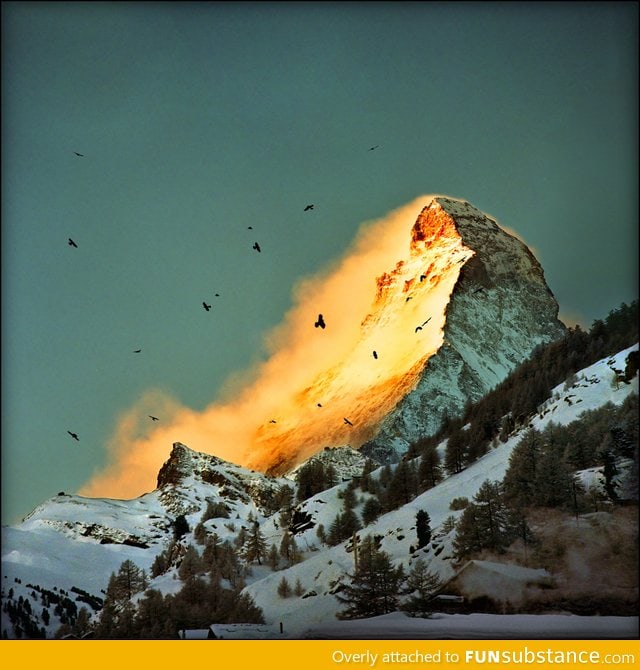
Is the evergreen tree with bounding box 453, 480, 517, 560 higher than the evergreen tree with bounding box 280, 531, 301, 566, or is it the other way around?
the evergreen tree with bounding box 280, 531, 301, 566

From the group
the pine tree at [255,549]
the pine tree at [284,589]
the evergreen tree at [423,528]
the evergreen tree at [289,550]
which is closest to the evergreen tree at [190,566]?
the pine tree at [255,549]

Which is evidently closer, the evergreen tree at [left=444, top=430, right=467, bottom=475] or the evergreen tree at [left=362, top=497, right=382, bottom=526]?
the evergreen tree at [left=362, top=497, right=382, bottom=526]

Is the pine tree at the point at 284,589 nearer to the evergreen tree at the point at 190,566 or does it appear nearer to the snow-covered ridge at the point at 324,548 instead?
the snow-covered ridge at the point at 324,548

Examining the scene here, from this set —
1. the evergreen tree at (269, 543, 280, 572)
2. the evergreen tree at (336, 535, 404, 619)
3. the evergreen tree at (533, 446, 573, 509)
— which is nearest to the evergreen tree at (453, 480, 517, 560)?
the evergreen tree at (533, 446, 573, 509)

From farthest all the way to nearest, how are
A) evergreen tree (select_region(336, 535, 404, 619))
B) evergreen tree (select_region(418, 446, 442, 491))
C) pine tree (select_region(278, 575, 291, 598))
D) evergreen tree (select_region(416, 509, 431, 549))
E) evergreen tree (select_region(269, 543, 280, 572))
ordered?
evergreen tree (select_region(418, 446, 442, 491))
evergreen tree (select_region(269, 543, 280, 572))
pine tree (select_region(278, 575, 291, 598))
evergreen tree (select_region(416, 509, 431, 549))
evergreen tree (select_region(336, 535, 404, 619))

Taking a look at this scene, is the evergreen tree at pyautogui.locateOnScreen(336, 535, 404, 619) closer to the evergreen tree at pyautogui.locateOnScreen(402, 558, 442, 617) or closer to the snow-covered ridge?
the evergreen tree at pyautogui.locateOnScreen(402, 558, 442, 617)

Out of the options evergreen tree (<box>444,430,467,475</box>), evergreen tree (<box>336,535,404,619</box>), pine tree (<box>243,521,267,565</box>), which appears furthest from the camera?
evergreen tree (<box>444,430,467,475</box>)
